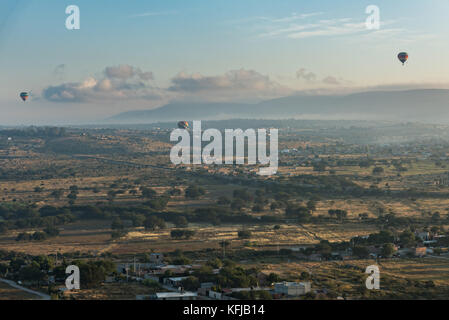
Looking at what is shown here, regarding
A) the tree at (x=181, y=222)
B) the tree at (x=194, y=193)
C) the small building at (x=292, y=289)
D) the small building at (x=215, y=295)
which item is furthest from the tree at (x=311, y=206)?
the small building at (x=215, y=295)

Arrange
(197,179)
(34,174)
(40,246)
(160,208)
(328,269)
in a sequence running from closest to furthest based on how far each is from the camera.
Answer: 1. (328,269)
2. (40,246)
3. (160,208)
4. (197,179)
5. (34,174)

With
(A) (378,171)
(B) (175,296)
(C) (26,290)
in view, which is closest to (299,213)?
(C) (26,290)

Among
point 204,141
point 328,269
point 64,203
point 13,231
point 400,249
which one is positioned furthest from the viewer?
point 204,141

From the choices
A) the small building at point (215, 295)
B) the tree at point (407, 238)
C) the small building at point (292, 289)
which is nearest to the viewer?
the small building at point (215, 295)

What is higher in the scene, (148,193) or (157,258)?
(148,193)

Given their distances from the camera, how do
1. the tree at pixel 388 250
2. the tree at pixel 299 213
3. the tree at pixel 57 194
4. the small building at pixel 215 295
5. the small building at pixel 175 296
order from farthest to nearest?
the tree at pixel 57 194
the tree at pixel 299 213
the tree at pixel 388 250
the small building at pixel 215 295
the small building at pixel 175 296

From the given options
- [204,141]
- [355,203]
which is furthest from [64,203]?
[204,141]

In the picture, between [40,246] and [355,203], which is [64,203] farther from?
[355,203]
